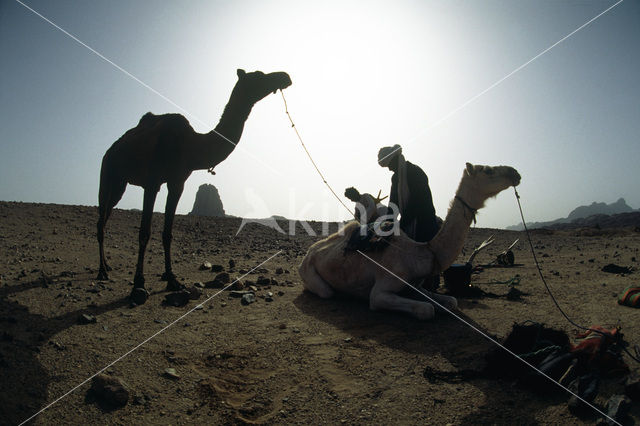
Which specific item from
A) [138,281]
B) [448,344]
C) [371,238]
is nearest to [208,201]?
[138,281]

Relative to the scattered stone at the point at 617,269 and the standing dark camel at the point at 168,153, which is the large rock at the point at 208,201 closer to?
the standing dark camel at the point at 168,153

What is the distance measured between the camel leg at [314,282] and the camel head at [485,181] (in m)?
2.70

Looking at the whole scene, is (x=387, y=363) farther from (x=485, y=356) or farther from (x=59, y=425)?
(x=59, y=425)

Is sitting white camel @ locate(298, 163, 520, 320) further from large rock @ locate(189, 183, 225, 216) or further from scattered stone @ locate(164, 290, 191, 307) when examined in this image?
large rock @ locate(189, 183, 225, 216)

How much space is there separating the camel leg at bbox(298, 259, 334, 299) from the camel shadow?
115 mm

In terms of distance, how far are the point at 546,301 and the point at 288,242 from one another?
9.00 meters

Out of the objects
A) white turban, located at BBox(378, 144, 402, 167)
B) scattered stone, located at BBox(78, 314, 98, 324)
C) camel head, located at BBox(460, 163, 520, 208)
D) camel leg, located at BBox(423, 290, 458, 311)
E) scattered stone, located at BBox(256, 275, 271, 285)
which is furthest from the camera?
scattered stone, located at BBox(256, 275, 271, 285)

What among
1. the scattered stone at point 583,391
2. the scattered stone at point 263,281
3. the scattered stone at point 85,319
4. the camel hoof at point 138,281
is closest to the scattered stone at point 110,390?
the scattered stone at point 85,319

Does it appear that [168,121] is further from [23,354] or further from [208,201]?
[208,201]

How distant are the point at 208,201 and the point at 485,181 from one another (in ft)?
130

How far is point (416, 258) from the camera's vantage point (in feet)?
17.6

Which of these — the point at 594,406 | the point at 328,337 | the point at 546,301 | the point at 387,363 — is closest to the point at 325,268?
the point at 328,337

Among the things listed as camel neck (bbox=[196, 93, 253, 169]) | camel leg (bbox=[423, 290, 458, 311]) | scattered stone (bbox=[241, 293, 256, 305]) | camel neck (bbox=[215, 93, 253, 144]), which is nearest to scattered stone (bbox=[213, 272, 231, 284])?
scattered stone (bbox=[241, 293, 256, 305])

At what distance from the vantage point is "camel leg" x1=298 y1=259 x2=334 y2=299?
6402mm
